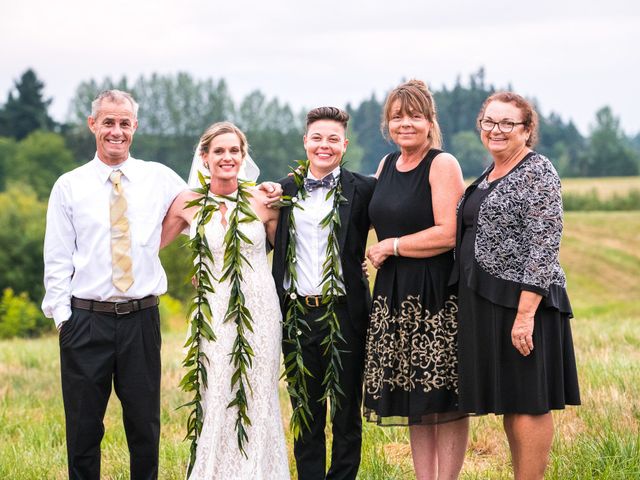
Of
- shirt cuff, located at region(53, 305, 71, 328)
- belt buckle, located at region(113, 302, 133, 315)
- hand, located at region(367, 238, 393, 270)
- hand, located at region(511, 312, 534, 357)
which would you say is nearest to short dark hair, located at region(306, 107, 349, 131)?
hand, located at region(367, 238, 393, 270)

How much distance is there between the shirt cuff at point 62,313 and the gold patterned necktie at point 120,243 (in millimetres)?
359

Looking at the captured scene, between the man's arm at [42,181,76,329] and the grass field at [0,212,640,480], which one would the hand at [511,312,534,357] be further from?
the man's arm at [42,181,76,329]

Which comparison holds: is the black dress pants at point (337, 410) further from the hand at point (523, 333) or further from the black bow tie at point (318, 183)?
the hand at point (523, 333)

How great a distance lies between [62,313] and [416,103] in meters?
2.67

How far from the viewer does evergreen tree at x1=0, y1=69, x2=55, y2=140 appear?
111375 millimetres

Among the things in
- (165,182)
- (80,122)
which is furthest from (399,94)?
(80,122)

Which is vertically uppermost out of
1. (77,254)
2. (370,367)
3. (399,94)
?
(399,94)

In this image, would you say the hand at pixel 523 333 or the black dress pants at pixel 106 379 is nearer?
the hand at pixel 523 333

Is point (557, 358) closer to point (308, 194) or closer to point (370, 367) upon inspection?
point (370, 367)

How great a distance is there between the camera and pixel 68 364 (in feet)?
19.8

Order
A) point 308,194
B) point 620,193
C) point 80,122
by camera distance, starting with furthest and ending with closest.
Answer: point 80,122, point 620,193, point 308,194

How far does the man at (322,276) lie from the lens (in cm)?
620

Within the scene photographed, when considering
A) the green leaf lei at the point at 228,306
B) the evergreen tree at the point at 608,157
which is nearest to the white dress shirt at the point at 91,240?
the green leaf lei at the point at 228,306

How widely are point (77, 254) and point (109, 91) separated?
115cm
